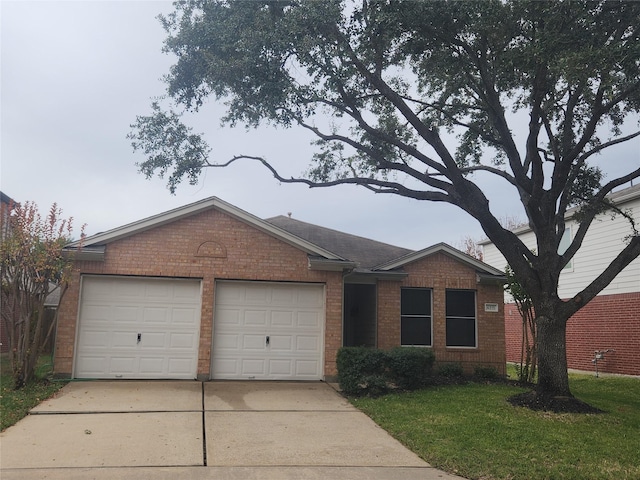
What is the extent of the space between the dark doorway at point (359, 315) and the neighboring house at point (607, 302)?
25.1ft

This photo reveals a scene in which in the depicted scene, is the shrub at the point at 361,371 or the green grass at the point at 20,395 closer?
the green grass at the point at 20,395

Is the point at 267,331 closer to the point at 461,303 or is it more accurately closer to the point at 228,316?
the point at 228,316

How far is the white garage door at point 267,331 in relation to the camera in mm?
13180

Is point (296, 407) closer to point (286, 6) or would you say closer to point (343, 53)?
point (343, 53)

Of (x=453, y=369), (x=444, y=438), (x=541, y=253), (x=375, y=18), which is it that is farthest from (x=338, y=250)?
(x=444, y=438)

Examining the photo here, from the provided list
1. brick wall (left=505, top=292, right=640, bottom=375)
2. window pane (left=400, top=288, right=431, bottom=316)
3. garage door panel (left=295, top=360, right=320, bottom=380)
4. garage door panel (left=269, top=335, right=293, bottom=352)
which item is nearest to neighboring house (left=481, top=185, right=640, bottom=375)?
brick wall (left=505, top=292, right=640, bottom=375)

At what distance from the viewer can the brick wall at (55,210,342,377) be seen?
41.4 feet

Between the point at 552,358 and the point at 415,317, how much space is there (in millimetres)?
5174

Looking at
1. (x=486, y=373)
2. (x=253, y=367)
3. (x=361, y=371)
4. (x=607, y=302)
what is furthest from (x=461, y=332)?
(x=253, y=367)

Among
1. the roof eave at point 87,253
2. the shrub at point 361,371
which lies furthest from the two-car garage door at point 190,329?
the shrub at point 361,371

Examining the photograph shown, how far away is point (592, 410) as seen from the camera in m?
10.3

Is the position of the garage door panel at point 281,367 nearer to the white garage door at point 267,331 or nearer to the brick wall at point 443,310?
the white garage door at point 267,331

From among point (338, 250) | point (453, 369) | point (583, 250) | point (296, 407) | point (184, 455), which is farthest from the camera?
point (583, 250)

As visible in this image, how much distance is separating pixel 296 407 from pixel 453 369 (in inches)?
233
